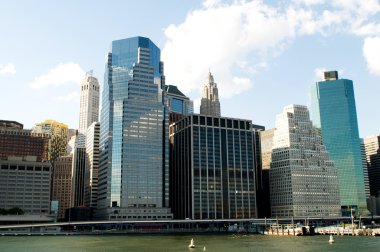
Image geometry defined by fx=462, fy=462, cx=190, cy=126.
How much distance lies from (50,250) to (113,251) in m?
21.6

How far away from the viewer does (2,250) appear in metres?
142

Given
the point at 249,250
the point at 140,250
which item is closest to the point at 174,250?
the point at 140,250

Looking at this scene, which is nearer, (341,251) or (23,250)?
(341,251)

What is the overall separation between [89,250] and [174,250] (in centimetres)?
2620

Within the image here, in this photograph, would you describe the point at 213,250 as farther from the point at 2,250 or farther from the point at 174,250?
the point at 2,250

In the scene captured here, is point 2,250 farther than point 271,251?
Yes

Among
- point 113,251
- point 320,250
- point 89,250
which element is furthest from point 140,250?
point 320,250

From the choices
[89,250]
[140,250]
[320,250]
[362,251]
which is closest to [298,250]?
[320,250]

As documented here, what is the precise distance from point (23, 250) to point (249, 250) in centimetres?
6899

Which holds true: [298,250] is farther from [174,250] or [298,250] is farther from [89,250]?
[89,250]

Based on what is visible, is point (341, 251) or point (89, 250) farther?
point (89, 250)

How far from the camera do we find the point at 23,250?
142m

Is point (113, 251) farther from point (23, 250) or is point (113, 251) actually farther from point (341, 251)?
point (341, 251)

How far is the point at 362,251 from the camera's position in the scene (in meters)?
130
